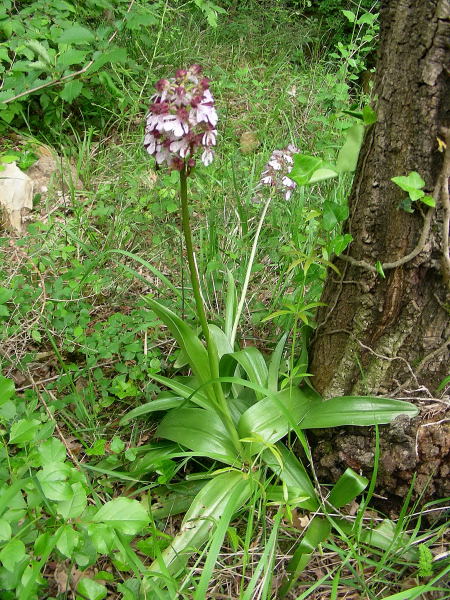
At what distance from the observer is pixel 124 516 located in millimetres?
1224

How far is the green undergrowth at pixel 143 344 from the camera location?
1.33 meters

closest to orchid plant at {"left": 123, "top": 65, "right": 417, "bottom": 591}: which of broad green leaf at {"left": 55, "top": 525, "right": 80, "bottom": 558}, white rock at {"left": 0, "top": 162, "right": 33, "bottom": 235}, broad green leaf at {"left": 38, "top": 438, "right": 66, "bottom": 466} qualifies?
broad green leaf at {"left": 55, "top": 525, "right": 80, "bottom": 558}

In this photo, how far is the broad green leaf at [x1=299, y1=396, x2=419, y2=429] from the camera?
1639 millimetres

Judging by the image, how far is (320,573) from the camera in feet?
5.12

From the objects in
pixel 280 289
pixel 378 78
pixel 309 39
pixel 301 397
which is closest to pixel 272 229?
pixel 280 289

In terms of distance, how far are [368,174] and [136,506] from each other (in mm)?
1027

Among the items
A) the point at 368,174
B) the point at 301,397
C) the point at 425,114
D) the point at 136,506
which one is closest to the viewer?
the point at 136,506

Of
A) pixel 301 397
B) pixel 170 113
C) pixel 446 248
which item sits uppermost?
pixel 170 113

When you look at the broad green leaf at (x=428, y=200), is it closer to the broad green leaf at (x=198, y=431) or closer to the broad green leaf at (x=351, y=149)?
the broad green leaf at (x=351, y=149)

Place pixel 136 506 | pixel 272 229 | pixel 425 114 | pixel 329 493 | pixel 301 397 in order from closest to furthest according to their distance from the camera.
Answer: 1. pixel 136 506
2. pixel 425 114
3. pixel 329 493
4. pixel 301 397
5. pixel 272 229

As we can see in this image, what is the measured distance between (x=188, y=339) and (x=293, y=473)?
527 millimetres

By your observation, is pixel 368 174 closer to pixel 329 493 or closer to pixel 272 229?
pixel 329 493

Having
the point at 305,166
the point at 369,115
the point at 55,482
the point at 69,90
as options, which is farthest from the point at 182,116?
the point at 69,90

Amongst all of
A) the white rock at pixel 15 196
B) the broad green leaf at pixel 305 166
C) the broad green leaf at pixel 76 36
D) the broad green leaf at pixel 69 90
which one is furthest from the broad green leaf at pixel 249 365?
the white rock at pixel 15 196
